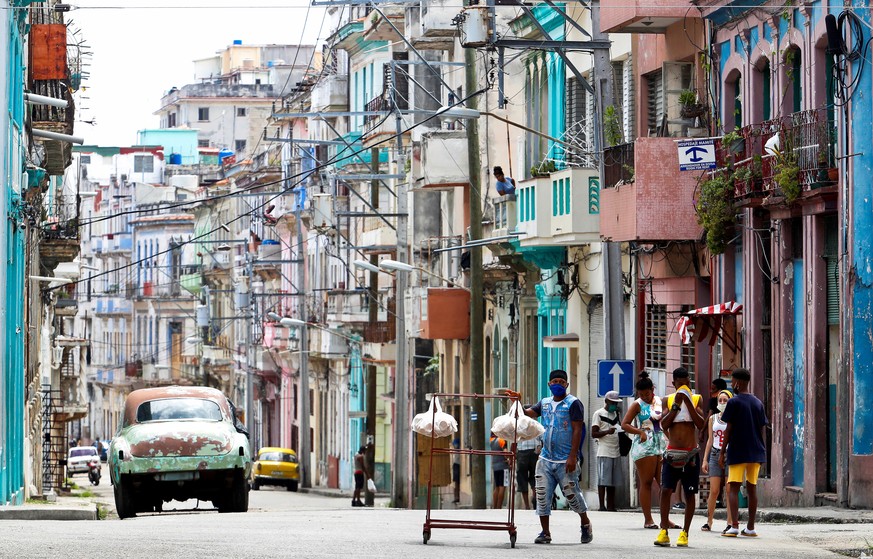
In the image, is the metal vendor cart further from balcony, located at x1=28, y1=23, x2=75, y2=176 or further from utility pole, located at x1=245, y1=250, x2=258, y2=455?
utility pole, located at x1=245, y1=250, x2=258, y2=455

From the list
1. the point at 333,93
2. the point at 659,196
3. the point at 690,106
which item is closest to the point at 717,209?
the point at 659,196

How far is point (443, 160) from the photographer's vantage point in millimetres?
46562

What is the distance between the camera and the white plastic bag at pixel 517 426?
1873cm

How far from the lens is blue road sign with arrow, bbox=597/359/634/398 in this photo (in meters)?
28.0

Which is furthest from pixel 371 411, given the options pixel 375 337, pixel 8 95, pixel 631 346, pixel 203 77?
pixel 203 77

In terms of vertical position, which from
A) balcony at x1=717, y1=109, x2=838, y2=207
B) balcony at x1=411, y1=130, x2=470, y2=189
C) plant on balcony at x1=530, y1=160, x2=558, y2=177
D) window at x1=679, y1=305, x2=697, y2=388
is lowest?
window at x1=679, y1=305, x2=697, y2=388

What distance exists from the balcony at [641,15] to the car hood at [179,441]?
8806 millimetres

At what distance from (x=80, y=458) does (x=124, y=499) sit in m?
60.7

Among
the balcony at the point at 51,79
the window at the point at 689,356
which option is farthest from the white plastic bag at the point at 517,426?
the balcony at the point at 51,79

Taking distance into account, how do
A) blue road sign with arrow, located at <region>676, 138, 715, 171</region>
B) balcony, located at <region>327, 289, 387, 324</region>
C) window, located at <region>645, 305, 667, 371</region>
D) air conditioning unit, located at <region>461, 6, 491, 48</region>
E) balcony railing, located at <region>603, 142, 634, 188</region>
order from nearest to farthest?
1. blue road sign with arrow, located at <region>676, 138, 715, 171</region>
2. balcony railing, located at <region>603, 142, 634, 188</region>
3. air conditioning unit, located at <region>461, 6, 491, 48</region>
4. window, located at <region>645, 305, 667, 371</region>
5. balcony, located at <region>327, 289, 387, 324</region>

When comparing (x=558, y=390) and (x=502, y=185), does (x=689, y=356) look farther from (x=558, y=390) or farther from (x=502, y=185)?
(x=558, y=390)

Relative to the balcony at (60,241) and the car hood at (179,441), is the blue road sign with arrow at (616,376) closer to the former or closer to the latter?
the car hood at (179,441)

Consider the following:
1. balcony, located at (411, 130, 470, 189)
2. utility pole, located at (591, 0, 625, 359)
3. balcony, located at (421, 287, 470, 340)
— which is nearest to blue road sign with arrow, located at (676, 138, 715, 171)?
utility pole, located at (591, 0, 625, 359)

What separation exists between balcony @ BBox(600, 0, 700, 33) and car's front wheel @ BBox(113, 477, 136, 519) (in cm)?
1024
